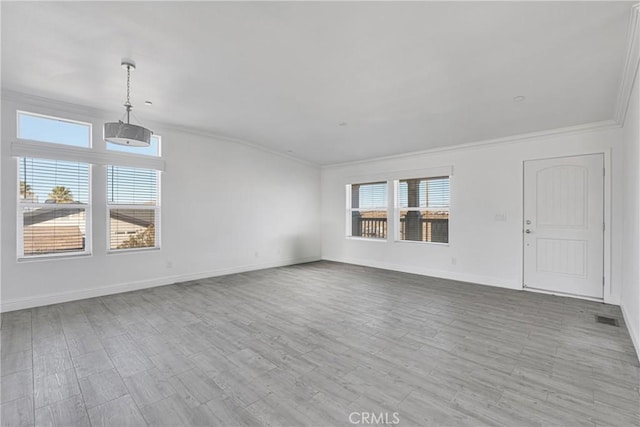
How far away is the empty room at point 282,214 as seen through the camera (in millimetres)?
2004

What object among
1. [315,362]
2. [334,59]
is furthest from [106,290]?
[334,59]

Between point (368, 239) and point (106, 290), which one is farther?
point (368, 239)

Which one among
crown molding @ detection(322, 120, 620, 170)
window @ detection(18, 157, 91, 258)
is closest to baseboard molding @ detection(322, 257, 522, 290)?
crown molding @ detection(322, 120, 620, 170)

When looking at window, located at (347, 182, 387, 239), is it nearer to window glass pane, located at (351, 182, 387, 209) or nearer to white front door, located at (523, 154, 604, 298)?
window glass pane, located at (351, 182, 387, 209)

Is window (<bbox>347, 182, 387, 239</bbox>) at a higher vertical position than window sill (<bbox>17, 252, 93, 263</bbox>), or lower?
higher

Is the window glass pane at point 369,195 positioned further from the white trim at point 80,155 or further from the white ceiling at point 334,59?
the white trim at point 80,155

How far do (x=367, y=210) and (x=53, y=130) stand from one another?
569 cm

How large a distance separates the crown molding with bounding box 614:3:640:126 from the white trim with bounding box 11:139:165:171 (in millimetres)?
5544

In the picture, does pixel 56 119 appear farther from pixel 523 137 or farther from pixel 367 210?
A: pixel 523 137

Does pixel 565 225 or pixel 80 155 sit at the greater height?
pixel 80 155

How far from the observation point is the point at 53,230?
12.7 ft

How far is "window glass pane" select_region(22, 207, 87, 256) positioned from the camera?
3711 millimetres

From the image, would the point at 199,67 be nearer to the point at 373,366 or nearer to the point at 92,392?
the point at 92,392

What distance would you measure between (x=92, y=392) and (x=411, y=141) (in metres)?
5.17
